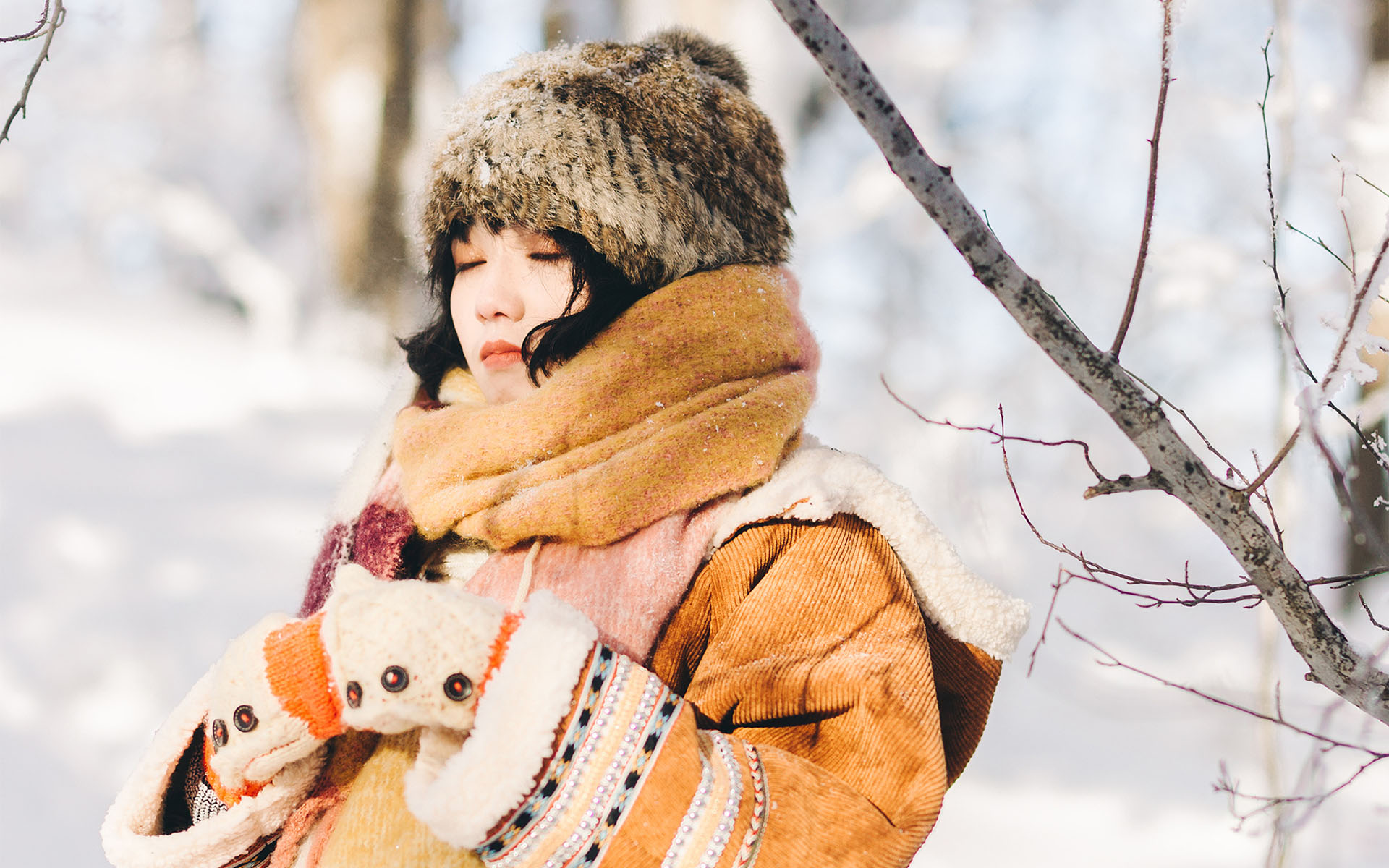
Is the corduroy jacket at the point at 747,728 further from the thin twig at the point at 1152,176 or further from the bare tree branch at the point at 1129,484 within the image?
the thin twig at the point at 1152,176

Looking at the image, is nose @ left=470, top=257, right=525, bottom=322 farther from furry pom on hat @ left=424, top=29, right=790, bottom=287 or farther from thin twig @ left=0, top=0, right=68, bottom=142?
thin twig @ left=0, top=0, right=68, bottom=142

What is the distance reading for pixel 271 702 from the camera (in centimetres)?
94

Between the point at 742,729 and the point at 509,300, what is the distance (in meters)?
0.62

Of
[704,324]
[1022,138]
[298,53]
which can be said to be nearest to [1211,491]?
[704,324]

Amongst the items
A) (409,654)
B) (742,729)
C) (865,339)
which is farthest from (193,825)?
(865,339)

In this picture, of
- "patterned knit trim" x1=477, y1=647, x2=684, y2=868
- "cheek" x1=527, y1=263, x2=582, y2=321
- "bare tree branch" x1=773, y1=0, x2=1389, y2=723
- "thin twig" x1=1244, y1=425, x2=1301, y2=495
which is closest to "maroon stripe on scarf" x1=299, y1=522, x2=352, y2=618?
"cheek" x1=527, y1=263, x2=582, y2=321

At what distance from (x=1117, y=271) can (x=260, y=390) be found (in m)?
5.34

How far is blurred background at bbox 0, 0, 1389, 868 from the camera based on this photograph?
393 cm

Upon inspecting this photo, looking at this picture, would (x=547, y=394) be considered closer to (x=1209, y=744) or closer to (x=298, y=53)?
(x=1209, y=744)

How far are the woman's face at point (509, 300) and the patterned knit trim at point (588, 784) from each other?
1.71 ft

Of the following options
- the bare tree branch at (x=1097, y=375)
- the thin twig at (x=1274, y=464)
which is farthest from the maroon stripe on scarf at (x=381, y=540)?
the thin twig at (x=1274, y=464)

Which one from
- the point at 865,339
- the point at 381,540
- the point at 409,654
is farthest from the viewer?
the point at 865,339

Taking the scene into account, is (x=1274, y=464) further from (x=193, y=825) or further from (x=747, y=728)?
(x=193, y=825)

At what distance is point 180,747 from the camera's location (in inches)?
45.5
